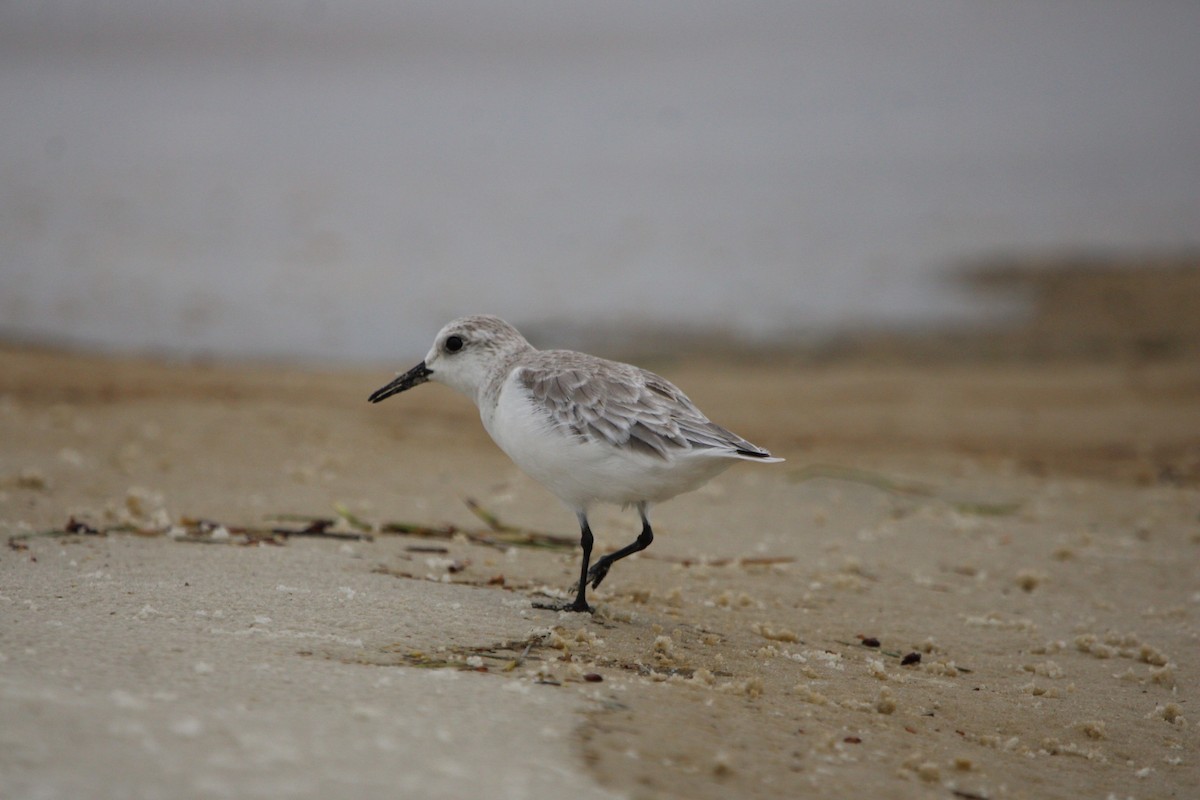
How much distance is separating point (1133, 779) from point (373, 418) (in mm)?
6571

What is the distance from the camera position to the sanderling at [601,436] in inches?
182

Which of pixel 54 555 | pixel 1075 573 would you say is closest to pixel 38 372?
pixel 54 555

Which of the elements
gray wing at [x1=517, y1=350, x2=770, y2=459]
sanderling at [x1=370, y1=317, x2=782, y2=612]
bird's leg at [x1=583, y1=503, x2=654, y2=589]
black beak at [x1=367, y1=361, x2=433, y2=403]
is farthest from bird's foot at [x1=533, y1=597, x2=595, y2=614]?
black beak at [x1=367, y1=361, x2=433, y2=403]

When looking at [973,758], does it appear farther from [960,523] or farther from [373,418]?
[373,418]

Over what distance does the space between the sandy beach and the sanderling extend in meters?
0.49

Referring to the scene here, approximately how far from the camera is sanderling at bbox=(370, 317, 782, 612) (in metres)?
4.62

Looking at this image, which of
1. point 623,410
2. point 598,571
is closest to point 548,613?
point 598,571

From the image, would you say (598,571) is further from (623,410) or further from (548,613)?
(623,410)

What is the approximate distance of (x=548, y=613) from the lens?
470 centimetres

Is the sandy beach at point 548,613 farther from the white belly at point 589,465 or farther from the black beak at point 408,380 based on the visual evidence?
the black beak at point 408,380

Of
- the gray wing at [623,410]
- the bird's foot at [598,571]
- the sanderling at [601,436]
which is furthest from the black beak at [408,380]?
the bird's foot at [598,571]

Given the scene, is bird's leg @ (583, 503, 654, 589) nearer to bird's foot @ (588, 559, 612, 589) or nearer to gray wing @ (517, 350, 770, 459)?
bird's foot @ (588, 559, 612, 589)

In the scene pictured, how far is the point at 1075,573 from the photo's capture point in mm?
6438

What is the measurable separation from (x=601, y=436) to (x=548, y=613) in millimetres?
704
